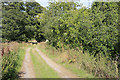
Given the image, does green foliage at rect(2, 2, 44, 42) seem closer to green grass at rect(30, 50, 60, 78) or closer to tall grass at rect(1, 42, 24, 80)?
tall grass at rect(1, 42, 24, 80)

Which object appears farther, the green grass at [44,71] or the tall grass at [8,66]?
the green grass at [44,71]

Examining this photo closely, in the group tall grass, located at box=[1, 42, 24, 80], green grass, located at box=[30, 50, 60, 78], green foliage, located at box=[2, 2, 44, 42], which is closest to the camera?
tall grass, located at box=[1, 42, 24, 80]

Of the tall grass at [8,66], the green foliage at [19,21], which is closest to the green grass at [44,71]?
the tall grass at [8,66]

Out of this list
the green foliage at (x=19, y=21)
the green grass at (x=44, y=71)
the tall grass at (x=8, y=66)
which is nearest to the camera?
the tall grass at (x=8, y=66)

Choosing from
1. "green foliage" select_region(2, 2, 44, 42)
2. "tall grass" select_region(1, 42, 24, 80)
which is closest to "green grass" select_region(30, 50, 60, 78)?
"tall grass" select_region(1, 42, 24, 80)

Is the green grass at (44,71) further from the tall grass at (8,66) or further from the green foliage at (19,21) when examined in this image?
the green foliage at (19,21)

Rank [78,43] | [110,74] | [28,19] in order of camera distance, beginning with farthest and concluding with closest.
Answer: [28,19] → [78,43] → [110,74]

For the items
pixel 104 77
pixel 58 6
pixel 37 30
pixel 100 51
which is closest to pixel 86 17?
pixel 100 51

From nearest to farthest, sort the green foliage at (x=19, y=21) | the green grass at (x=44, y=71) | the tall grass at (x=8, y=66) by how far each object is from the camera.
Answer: the tall grass at (x=8, y=66), the green grass at (x=44, y=71), the green foliage at (x=19, y=21)

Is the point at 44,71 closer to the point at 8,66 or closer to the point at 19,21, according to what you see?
the point at 8,66

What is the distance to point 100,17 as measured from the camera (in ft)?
17.5

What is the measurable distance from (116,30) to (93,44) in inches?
48.7

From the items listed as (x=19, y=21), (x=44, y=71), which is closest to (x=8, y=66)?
(x=44, y=71)

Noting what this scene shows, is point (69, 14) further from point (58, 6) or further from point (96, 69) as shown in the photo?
point (96, 69)
